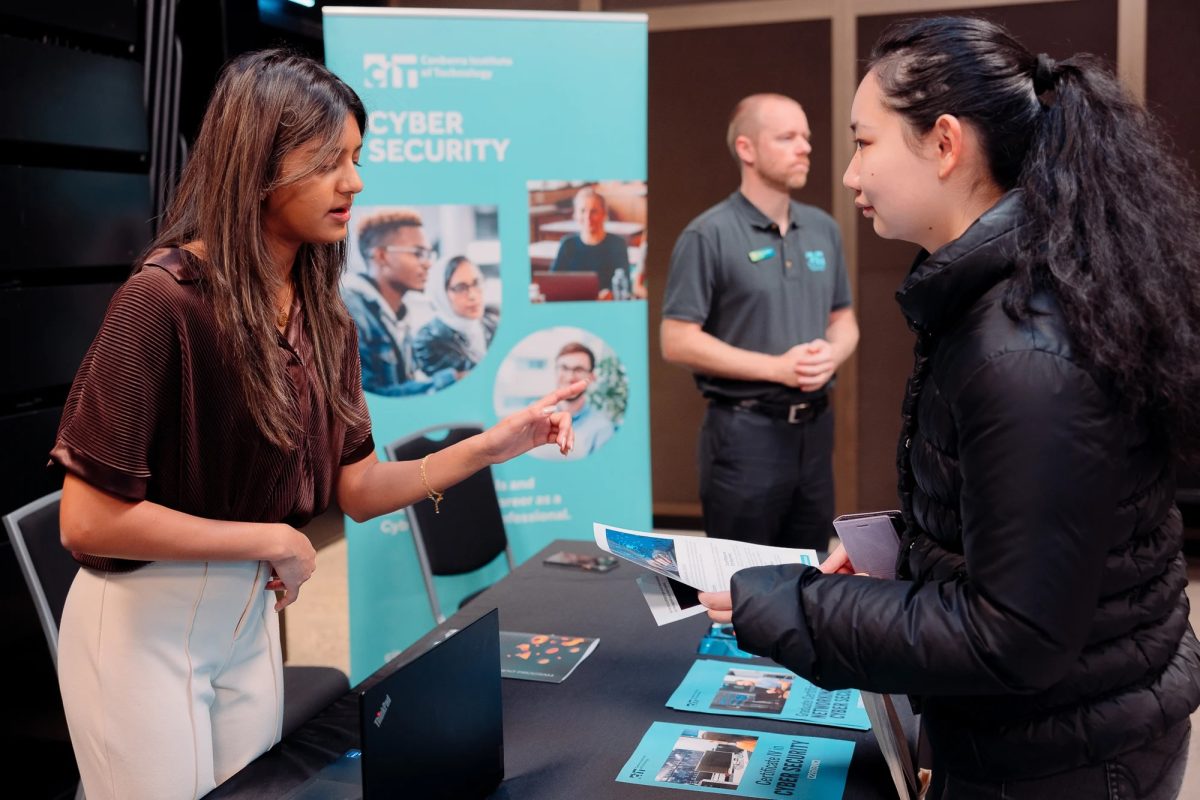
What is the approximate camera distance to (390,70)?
10.2ft

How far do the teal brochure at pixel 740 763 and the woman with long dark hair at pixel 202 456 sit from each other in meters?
0.58

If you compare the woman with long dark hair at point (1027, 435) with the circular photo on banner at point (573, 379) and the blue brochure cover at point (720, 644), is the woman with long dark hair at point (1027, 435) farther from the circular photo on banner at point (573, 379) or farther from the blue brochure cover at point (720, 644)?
the circular photo on banner at point (573, 379)

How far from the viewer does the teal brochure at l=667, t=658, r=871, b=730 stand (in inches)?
61.3

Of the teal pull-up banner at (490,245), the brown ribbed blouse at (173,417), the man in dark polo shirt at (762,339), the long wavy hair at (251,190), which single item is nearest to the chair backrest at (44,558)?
the brown ribbed blouse at (173,417)

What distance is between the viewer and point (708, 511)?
11.5ft

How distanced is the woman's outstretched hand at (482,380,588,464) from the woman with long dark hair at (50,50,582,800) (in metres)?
0.33

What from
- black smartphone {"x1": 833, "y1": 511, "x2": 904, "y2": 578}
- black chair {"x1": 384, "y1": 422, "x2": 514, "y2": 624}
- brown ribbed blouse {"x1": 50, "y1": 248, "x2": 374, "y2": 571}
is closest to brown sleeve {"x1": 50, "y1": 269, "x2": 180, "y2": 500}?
brown ribbed blouse {"x1": 50, "y1": 248, "x2": 374, "y2": 571}

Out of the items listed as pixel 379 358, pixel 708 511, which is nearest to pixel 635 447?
pixel 708 511

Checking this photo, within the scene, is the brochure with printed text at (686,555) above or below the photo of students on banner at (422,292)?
below

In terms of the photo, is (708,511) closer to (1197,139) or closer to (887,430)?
(887,430)

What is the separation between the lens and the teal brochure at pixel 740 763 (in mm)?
1352

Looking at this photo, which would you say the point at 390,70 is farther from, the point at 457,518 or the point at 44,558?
the point at 44,558

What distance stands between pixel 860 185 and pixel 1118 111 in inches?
10.8

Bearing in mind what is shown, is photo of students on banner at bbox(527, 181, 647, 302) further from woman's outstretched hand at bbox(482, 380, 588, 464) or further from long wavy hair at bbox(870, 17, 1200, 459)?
long wavy hair at bbox(870, 17, 1200, 459)
